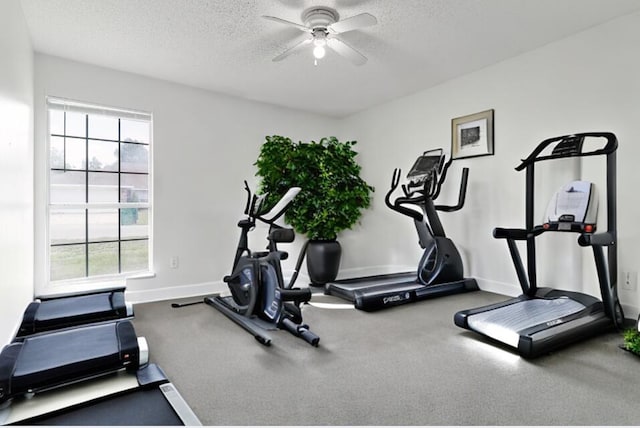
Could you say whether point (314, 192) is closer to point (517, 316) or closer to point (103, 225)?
point (103, 225)

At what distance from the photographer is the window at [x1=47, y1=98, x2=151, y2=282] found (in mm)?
3580

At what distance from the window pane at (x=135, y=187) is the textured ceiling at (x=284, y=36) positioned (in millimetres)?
1160

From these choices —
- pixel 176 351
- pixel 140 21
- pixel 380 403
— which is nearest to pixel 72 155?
pixel 140 21

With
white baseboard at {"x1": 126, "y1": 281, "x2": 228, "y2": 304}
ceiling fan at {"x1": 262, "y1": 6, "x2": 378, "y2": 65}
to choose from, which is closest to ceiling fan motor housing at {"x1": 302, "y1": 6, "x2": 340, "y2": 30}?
ceiling fan at {"x1": 262, "y1": 6, "x2": 378, "y2": 65}

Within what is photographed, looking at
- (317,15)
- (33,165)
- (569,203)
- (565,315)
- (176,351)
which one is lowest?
(176,351)

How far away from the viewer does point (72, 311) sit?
2.69 m

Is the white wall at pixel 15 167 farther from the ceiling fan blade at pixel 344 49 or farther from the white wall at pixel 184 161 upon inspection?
the ceiling fan blade at pixel 344 49

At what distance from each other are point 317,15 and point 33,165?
116 inches

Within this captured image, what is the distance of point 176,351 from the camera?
2459 mm

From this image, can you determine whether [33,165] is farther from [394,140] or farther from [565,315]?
[565,315]

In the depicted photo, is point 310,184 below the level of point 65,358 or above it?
above

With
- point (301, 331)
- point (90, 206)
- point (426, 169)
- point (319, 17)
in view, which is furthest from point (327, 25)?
point (90, 206)

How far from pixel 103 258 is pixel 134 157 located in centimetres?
118

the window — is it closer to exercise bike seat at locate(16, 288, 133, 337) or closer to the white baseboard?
the white baseboard
